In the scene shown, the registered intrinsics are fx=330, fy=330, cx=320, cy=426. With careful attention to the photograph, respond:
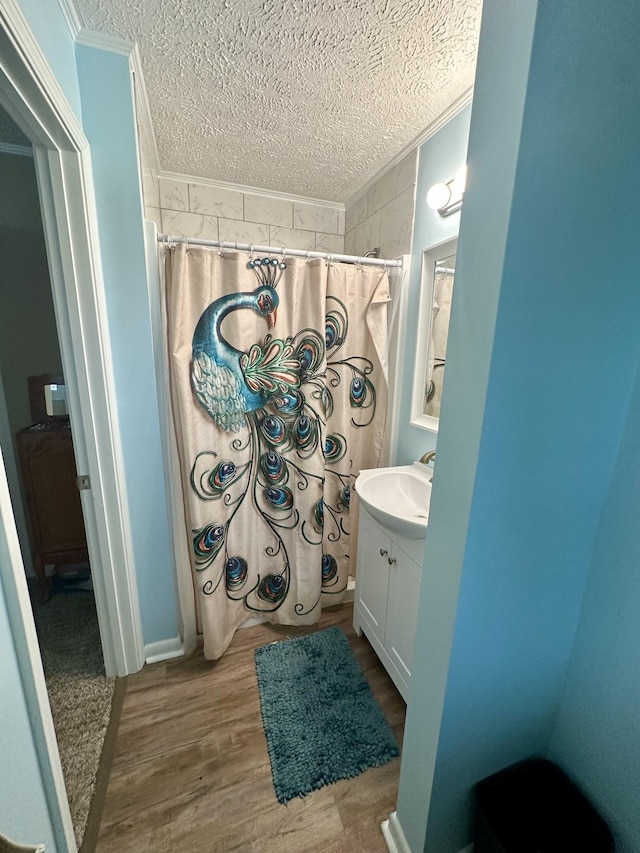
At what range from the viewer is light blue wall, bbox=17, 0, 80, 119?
0.77m

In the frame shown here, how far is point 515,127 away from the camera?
0.51 metres

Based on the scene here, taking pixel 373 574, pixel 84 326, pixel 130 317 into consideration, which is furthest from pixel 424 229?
pixel 373 574

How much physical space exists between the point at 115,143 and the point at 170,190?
34.7 inches

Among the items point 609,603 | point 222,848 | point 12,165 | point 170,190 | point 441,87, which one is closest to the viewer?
point 609,603

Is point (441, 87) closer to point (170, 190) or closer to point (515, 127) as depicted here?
point (515, 127)

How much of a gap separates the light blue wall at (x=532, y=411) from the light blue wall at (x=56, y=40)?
1.00 metres

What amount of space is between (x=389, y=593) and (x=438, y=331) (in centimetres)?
120

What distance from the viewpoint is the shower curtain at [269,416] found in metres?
1.37

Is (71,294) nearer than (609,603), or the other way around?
(609,603)

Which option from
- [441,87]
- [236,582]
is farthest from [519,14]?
[236,582]

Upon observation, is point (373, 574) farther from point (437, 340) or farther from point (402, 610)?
point (437, 340)

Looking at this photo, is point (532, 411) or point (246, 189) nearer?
point (532, 411)

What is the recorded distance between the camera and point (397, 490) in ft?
5.10

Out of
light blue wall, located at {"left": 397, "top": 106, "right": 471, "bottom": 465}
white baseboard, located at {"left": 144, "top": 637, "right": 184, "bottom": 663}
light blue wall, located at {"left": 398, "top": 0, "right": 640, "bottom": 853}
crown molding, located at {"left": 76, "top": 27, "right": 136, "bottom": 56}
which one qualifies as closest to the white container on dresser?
light blue wall, located at {"left": 398, "top": 0, "right": 640, "bottom": 853}
